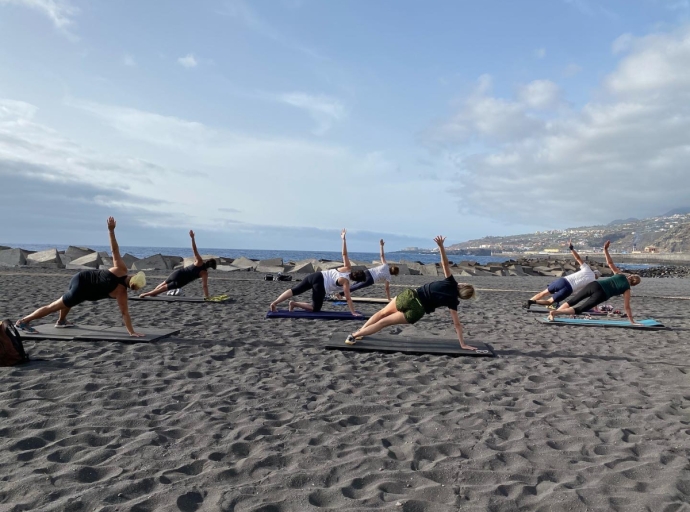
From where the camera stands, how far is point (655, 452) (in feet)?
11.3

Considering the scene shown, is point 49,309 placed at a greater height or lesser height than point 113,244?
lesser

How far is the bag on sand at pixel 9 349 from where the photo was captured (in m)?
5.20

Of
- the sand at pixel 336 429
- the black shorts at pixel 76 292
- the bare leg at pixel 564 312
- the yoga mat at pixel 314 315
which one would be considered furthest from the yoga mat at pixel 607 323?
the black shorts at pixel 76 292

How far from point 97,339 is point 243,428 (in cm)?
379

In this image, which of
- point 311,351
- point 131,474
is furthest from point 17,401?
point 311,351

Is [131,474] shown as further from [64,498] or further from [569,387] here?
[569,387]

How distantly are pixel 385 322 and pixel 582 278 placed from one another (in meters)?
5.13

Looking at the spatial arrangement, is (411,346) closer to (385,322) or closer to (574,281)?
(385,322)

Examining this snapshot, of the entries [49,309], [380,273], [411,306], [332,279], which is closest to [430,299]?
[411,306]

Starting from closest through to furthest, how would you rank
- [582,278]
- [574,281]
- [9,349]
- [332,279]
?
[9,349] < [332,279] < [582,278] < [574,281]

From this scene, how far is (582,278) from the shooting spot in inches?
376

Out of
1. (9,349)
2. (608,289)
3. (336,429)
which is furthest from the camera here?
(608,289)

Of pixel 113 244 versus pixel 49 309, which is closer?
pixel 113 244

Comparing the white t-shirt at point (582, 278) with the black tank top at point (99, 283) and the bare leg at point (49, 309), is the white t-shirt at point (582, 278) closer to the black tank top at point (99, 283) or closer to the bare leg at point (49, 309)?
the black tank top at point (99, 283)
